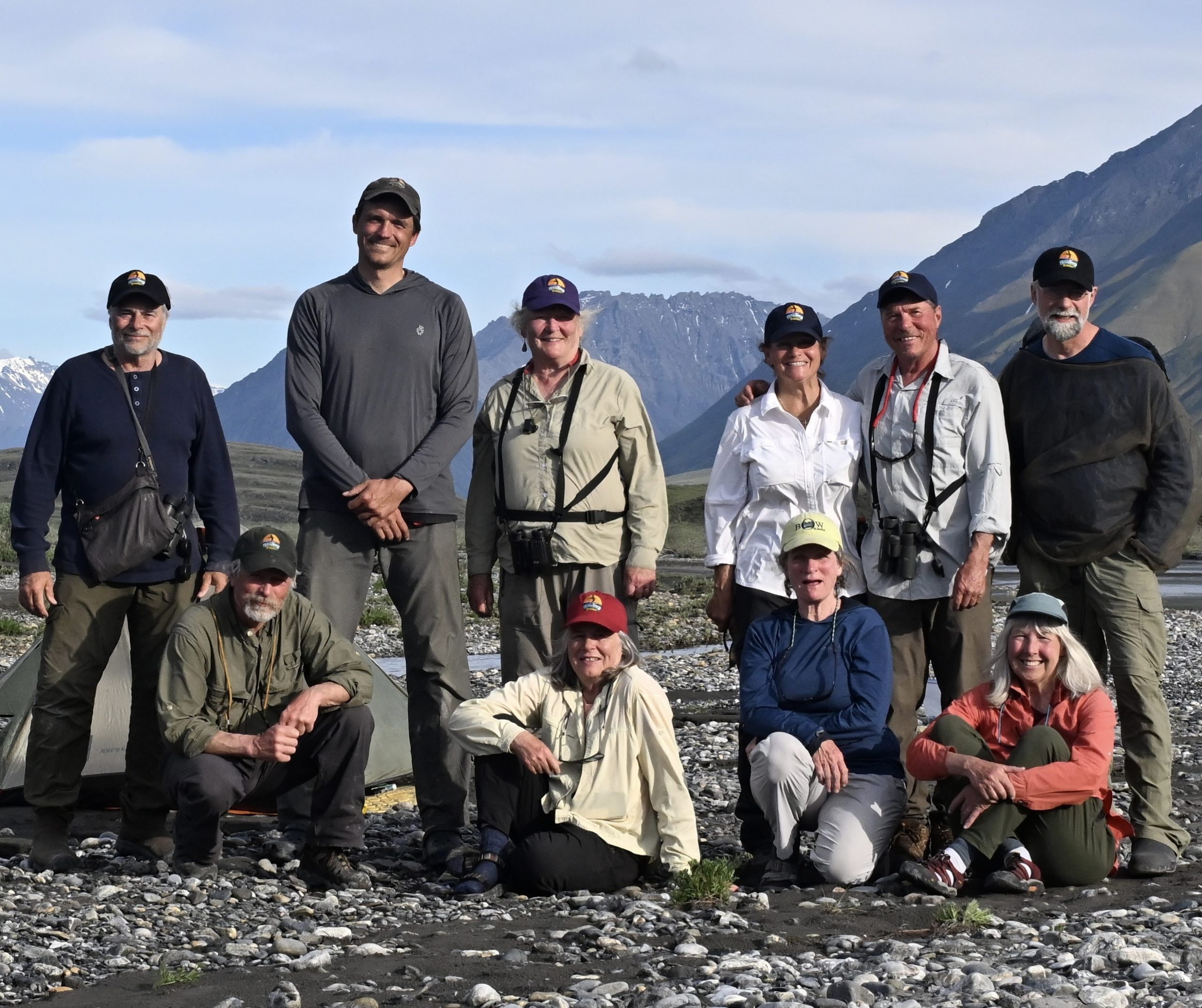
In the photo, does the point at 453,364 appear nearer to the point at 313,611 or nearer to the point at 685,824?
the point at 313,611

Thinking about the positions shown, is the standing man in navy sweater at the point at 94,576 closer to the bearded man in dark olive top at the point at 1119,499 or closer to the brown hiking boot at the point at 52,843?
the brown hiking boot at the point at 52,843

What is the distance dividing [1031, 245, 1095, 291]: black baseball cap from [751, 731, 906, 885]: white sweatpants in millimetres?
2724

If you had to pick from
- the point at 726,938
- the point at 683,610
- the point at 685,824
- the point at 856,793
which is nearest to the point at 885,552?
the point at 856,793

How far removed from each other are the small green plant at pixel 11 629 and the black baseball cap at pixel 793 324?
1828 cm

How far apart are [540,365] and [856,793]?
2852 mm

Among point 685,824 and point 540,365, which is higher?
point 540,365

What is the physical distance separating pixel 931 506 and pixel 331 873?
144 inches

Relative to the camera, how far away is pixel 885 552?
780 cm

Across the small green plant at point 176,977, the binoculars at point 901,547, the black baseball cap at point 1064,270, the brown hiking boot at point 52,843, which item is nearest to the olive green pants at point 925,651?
the binoculars at point 901,547

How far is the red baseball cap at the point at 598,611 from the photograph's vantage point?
24.1 feet

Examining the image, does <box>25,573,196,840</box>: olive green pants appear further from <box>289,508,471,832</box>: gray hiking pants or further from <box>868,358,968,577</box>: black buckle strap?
<box>868,358,968,577</box>: black buckle strap

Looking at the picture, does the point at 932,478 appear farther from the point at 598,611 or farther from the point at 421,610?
the point at 421,610

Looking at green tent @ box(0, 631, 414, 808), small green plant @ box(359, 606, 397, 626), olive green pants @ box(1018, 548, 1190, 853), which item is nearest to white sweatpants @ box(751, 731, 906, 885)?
olive green pants @ box(1018, 548, 1190, 853)

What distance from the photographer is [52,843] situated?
7965mm
